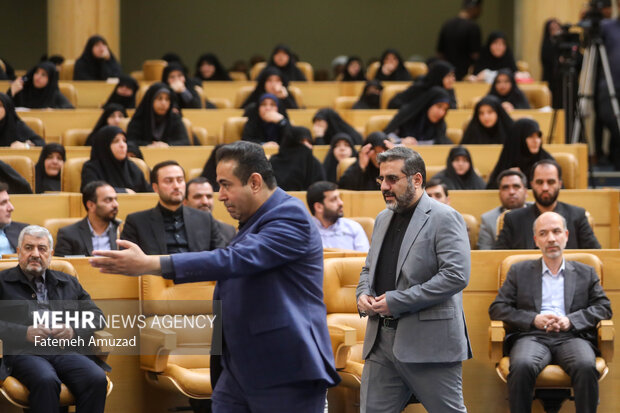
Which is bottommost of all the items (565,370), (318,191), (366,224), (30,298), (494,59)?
(565,370)

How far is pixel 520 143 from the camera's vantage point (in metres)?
7.91

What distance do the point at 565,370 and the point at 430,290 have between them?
1459mm

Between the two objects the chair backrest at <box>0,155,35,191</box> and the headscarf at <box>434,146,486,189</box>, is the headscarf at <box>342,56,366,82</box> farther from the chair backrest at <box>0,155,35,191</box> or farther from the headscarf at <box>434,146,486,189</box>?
the chair backrest at <box>0,155,35,191</box>

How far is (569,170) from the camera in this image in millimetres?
7746

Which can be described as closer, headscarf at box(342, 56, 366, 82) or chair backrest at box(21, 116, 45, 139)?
chair backrest at box(21, 116, 45, 139)

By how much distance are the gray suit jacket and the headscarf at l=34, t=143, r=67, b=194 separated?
14.3 ft

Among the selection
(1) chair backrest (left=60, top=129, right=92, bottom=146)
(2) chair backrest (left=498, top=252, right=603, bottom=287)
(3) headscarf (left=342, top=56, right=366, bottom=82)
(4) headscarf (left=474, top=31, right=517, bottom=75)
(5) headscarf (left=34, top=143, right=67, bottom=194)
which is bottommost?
(2) chair backrest (left=498, top=252, right=603, bottom=287)

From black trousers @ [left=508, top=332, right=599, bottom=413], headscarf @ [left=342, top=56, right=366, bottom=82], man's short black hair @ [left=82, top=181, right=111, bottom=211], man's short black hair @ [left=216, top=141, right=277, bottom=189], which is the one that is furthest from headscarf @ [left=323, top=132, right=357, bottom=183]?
man's short black hair @ [left=216, top=141, right=277, bottom=189]

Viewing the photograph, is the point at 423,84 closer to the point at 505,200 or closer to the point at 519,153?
the point at 519,153

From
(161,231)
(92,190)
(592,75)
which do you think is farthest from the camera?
(592,75)

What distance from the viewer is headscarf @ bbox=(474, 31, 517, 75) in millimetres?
12219

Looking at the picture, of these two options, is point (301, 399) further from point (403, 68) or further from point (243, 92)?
point (403, 68)

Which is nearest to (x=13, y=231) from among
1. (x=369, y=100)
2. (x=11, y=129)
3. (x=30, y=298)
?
(x=30, y=298)

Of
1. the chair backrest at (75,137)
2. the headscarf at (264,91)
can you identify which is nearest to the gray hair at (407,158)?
the chair backrest at (75,137)
